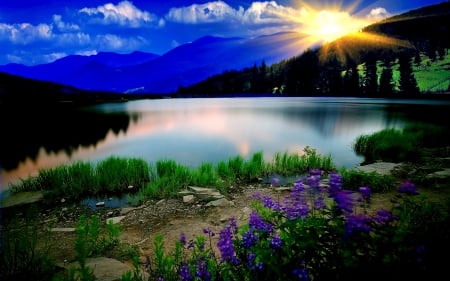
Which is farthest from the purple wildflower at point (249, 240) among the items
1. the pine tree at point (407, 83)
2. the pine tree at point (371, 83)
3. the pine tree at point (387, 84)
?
the pine tree at point (371, 83)

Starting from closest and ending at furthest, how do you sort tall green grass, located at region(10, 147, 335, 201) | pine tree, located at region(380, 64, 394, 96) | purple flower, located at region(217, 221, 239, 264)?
1. purple flower, located at region(217, 221, 239, 264)
2. tall green grass, located at region(10, 147, 335, 201)
3. pine tree, located at region(380, 64, 394, 96)

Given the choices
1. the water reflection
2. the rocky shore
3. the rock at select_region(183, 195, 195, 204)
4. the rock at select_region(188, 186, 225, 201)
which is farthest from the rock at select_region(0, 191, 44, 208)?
the rock at select_region(188, 186, 225, 201)

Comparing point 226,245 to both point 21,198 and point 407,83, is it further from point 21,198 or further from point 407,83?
point 407,83

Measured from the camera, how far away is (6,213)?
36.1ft

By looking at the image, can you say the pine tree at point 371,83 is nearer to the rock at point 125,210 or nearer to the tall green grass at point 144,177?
the tall green grass at point 144,177

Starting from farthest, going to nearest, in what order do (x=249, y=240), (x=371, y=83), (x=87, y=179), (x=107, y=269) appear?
(x=371, y=83) → (x=87, y=179) → (x=107, y=269) → (x=249, y=240)

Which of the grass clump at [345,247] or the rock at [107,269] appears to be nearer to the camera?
the grass clump at [345,247]

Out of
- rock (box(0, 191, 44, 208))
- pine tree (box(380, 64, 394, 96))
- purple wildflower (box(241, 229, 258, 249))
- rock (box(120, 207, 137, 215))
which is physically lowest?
rock (box(0, 191, 44, 208))

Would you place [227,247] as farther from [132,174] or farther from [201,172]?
[132,174]

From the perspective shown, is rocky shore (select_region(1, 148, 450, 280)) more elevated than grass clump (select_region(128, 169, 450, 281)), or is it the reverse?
grass clump (select_region(128, 169, 450, 281))

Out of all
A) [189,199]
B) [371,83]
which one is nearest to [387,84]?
[371,83]

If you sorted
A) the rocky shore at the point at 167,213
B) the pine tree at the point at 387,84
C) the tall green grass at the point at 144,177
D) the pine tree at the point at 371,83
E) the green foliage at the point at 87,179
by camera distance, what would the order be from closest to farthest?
1. the rocky shore at the point at 167,213
2. the tall green grass at the point at 144,177
3. the green foliage at the point at 87,179
4. the pine tree at the point at 387,84
5. the pine tree at the point at 371,83

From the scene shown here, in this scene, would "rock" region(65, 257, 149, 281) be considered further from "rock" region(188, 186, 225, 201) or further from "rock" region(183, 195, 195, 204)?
"rock" region(188, 186, 225, 201)

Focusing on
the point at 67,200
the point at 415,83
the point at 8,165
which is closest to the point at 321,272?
the point at 67,200
